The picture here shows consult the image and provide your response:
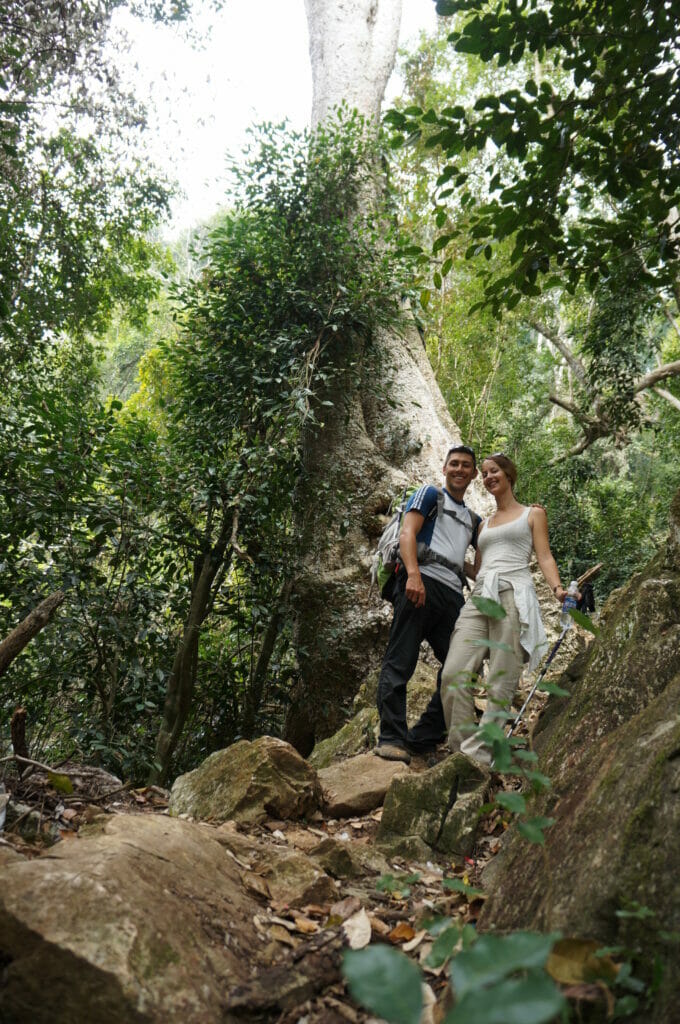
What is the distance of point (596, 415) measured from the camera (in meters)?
12.3

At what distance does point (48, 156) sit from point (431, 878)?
10.8m

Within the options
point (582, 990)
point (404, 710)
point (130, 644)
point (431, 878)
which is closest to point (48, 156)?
point (130, 644)

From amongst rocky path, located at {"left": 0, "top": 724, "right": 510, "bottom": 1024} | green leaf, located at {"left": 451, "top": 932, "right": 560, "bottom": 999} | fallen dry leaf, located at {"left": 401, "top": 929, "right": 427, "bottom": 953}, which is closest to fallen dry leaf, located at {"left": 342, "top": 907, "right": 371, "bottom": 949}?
rocky path, located at {"left": 0, "top": 724, "right": 510, "bottom": 1024}

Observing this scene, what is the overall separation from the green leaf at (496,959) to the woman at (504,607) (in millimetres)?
2628

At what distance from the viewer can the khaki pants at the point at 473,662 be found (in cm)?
357

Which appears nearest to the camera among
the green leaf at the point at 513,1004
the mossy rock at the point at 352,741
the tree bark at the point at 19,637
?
the green leaf at the point at 513,1004

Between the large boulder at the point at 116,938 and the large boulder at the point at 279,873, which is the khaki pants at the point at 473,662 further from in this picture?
the large boulder at the point at 116,938

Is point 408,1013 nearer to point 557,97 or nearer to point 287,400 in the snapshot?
point 557,97

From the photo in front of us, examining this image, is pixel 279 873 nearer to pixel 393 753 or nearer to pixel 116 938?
pixel 116 938

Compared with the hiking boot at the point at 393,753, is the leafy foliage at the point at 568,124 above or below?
above

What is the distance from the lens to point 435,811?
3012 millimetres

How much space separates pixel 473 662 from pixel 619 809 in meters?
2.06

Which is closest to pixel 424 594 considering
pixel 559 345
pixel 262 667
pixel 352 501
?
pixel 262 667

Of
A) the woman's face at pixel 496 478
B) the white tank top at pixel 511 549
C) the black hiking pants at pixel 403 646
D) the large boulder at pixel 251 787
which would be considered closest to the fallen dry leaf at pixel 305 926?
the large boulder at pixel 251 787
